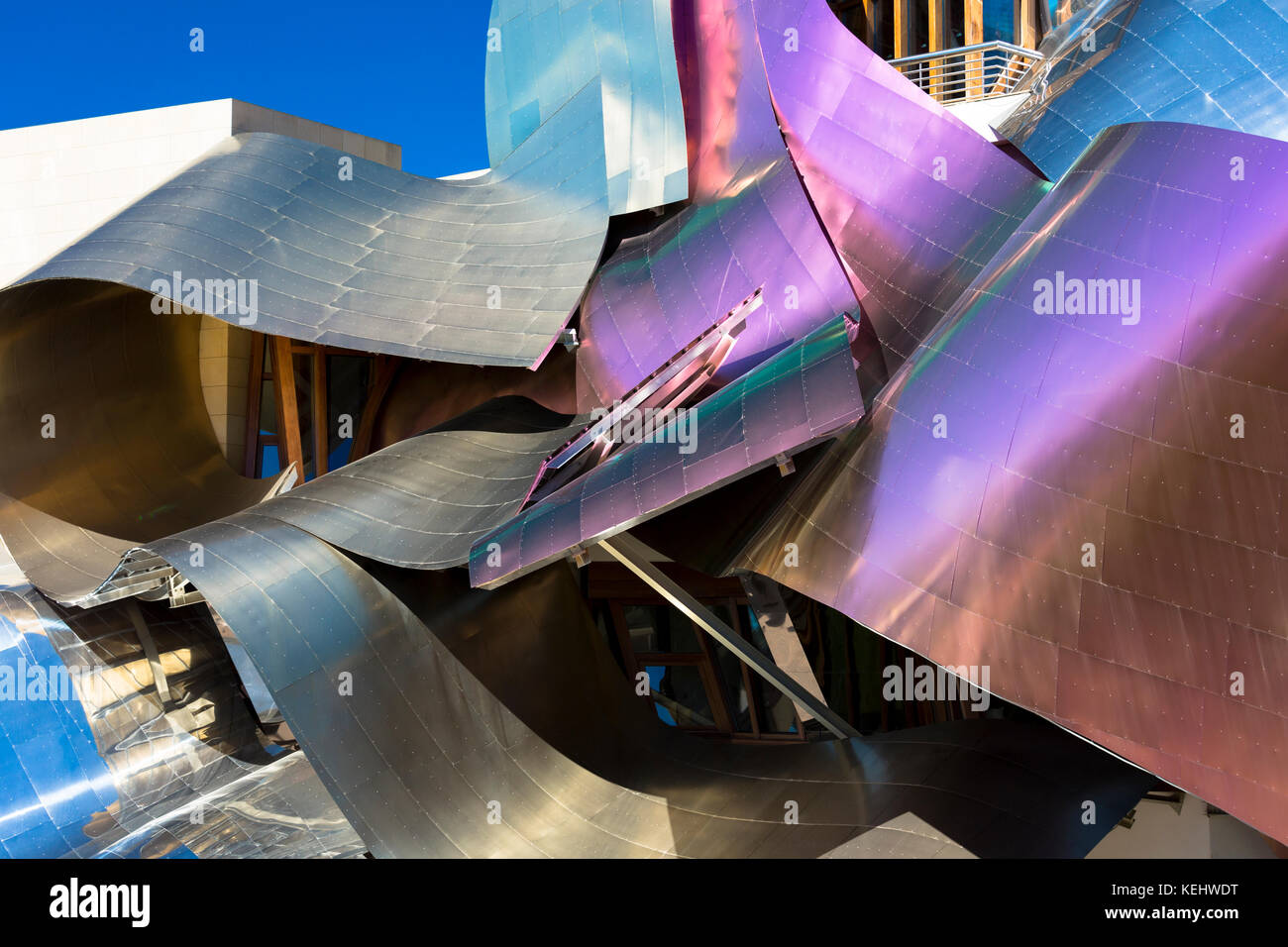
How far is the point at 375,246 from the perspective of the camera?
1156cm

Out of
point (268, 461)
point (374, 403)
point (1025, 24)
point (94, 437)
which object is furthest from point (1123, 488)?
point (1025, 24)

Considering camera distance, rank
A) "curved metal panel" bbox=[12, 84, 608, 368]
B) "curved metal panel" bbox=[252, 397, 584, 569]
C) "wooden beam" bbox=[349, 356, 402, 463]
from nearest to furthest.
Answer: "curved metal panel" bbox=[252, 397, 584, 569]
"curved metal panel" bbox=[12, 84, 608, 368]
"wooden beam" bbox=[349, 356, 402, 463]

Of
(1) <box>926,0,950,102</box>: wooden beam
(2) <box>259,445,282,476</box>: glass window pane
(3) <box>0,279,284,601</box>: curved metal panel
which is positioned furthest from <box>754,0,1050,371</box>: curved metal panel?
(1) <box>926,0,950,102</box>: wooden beam

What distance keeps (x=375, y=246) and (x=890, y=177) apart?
4.82 m

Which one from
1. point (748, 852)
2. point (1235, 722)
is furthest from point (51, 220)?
point (1235, 722)

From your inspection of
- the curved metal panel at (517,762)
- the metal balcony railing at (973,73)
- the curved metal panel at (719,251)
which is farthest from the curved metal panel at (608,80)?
the metal balcony railing at (973,73)

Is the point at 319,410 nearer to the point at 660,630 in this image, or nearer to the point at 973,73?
the point at 660,630

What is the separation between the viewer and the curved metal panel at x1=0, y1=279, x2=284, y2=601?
11172mm

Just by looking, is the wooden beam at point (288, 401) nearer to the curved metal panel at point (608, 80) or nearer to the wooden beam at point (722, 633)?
the curved metal panel at point (608, 80)

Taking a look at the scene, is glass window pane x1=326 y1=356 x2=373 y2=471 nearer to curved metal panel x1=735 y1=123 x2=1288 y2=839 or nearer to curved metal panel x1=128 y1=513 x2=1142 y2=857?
curved metal panel x1=128 y1=513 x2=1142 y2=857

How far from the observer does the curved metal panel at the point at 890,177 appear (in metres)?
8.87

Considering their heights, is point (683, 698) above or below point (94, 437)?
below

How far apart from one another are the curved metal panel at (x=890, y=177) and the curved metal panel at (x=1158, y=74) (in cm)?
52

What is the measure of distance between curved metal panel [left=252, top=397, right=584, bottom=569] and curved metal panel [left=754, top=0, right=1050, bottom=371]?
2675 mm
